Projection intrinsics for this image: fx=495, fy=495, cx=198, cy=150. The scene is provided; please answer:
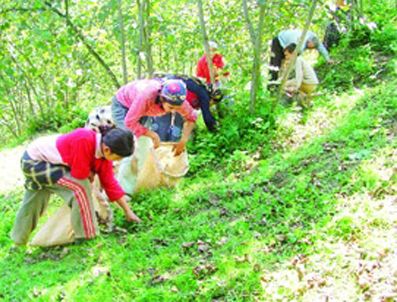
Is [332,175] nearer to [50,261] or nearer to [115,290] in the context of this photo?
[115,290]

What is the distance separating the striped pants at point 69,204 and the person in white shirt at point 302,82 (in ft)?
13.9

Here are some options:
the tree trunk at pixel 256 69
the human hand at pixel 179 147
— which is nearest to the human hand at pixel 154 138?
the human hand at pixel 179 147

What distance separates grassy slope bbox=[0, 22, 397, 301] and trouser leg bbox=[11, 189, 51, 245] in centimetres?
20

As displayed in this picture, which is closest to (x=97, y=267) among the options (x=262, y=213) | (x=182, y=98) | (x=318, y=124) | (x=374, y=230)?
(x=262, y=213)

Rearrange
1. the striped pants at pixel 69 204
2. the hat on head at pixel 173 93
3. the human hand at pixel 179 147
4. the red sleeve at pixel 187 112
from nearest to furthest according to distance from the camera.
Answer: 1. the striped pants at pixel 69 204
2. the hat on head at pixel 173 93
3. the red sleeve at pixel 187 112
4. the human hand at pixel 179 147

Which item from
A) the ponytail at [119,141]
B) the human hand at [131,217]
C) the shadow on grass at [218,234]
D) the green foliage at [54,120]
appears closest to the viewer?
the shadow on grass at [218,234]

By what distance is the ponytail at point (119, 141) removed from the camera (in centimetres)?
412

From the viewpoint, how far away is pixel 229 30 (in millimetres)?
7422

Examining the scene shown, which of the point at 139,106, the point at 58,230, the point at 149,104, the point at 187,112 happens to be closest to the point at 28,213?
the point at 58,230

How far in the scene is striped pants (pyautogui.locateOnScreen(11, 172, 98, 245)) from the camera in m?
4.46

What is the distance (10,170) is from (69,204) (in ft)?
15.4

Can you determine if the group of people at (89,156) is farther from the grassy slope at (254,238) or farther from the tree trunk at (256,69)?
the tree trunk at (256,69)

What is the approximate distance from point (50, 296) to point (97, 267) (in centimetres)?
51

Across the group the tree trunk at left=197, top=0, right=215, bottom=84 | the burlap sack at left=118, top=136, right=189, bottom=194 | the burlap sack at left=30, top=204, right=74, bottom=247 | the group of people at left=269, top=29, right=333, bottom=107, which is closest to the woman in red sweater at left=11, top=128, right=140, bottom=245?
the burlap sack at left=30, top=204, right=74, bottom=247
